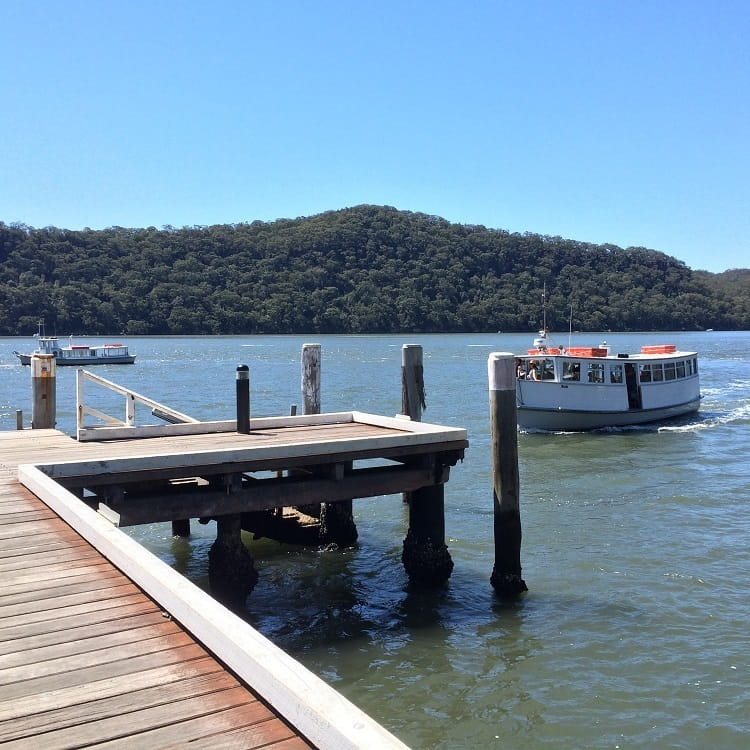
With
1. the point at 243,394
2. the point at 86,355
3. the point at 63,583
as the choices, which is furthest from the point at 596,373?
the point at 86,355

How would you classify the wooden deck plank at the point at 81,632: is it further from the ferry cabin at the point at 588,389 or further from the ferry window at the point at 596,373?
the ferry window at the point at 596,373

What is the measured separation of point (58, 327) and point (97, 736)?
136136 mm

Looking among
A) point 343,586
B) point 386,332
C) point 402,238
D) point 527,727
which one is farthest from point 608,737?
point 402,238

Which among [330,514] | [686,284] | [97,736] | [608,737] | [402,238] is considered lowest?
[608,737]

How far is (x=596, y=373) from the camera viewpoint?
98.1 feet

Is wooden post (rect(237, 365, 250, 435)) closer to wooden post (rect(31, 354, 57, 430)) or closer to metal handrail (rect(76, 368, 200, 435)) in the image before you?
metal handrail (rect(76, 368, 200, 435))

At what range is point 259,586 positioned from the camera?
11.8 m

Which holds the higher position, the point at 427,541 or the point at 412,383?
the point at 412,383

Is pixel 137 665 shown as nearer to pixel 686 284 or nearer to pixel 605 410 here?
pixel 605 410

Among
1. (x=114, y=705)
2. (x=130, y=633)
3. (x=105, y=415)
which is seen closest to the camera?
(x=114, y=705)

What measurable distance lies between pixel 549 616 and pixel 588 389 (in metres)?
20.0

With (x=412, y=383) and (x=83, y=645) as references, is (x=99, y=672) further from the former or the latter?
(x=412, y=383)

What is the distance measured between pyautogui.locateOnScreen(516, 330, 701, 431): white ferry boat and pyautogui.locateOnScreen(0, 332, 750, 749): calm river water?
7449 millimetres

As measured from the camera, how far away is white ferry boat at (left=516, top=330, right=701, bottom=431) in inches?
1148
